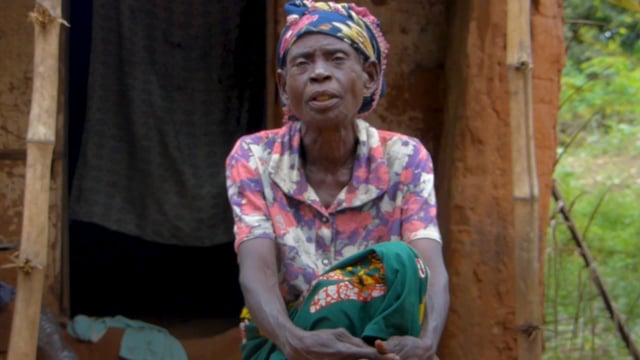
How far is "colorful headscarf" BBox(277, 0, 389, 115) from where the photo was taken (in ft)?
10.1

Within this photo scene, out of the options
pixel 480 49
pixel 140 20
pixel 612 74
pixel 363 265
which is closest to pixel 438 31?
pixel 480 49

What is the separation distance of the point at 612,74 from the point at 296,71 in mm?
7575

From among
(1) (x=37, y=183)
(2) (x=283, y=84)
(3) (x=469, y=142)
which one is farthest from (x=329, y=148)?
(3) (x=469, y=142)

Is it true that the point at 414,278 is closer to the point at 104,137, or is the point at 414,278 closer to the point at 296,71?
the point at 296,71

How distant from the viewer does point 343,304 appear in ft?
9.14

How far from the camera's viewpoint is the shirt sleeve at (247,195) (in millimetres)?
3025

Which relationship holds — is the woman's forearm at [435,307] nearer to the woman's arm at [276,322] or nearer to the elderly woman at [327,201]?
the elderly woman at [327,201]

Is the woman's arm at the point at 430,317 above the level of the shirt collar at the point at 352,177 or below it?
below

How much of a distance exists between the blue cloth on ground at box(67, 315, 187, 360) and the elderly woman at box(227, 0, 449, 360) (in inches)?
79.6

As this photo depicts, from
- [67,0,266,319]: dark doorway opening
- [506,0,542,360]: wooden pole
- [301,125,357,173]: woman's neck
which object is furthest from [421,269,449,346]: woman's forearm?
[67,0,266,319]: dark doorway opening

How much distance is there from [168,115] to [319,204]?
270 cm

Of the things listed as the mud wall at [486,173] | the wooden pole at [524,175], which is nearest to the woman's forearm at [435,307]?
the wooden pole at [524,175]

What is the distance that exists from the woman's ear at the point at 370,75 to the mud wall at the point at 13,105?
2.16 m

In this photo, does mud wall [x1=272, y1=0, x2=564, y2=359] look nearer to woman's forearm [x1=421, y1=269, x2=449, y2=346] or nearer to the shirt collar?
the shirt collar
